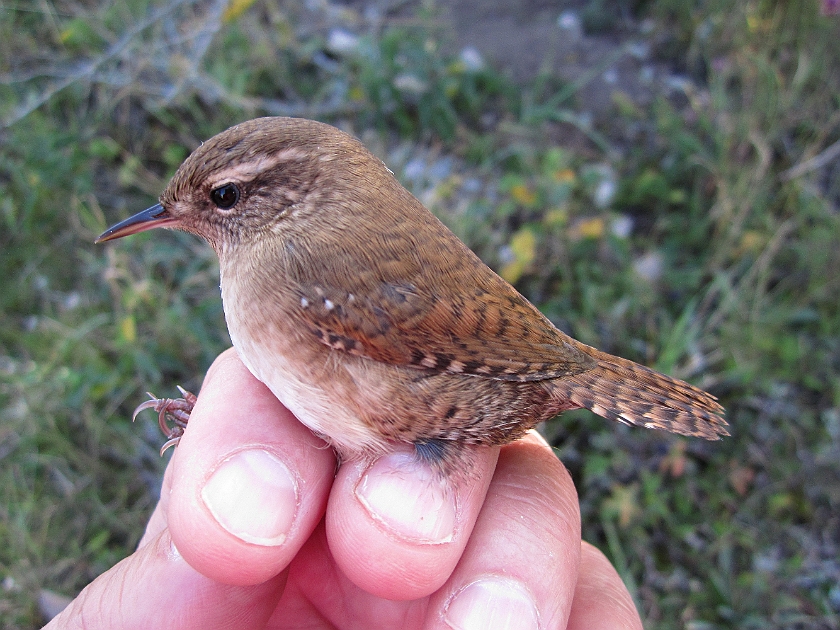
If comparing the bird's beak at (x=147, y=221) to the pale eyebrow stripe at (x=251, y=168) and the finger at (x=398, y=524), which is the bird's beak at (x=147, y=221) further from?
the finger at (x=398, y=524)

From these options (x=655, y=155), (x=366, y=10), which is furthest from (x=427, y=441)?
(x=366, y=10)

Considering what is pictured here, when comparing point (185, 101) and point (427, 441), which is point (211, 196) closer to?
point (427, 441)

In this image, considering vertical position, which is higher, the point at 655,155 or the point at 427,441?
the point at 427,441

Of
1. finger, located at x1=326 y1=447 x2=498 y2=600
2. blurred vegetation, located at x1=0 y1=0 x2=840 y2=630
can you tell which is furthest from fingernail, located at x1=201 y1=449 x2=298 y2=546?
blurred vegetation, located at x1=0 y1=0 x2=840 y2=630

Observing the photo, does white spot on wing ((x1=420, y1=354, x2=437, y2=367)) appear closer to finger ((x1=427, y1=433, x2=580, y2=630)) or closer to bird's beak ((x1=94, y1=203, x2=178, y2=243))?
finger ((x1=427, y1=433, x2=580, y2=630))

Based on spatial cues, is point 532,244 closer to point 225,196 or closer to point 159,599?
point 225,196
